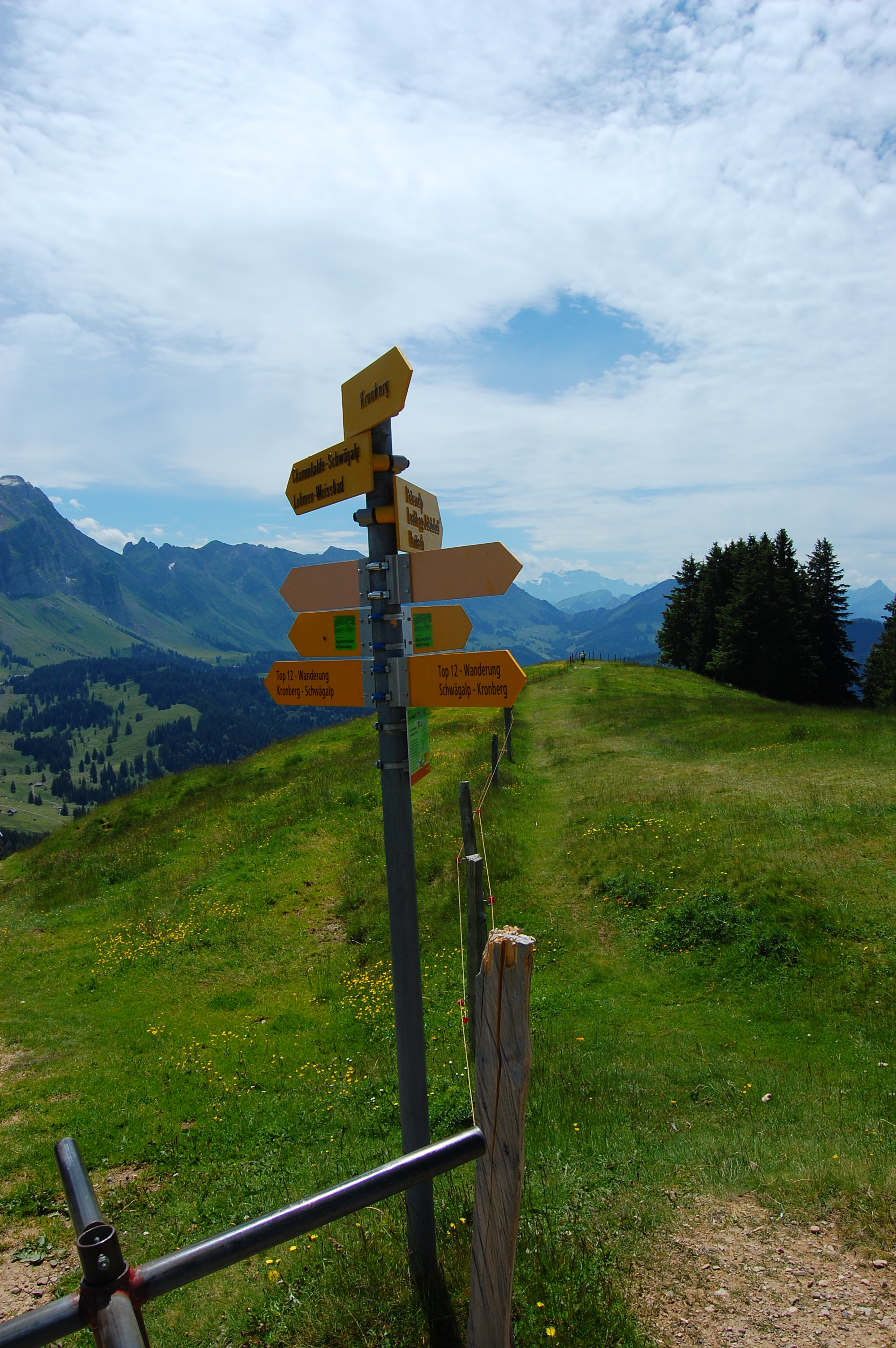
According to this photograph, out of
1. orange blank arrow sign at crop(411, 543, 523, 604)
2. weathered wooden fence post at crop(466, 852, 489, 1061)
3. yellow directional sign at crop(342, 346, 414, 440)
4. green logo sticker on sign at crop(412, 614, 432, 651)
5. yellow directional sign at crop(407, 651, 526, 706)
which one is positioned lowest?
weathered wooden fence post at crop(466, 852, 489, 1061)

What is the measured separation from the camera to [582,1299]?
424 cm

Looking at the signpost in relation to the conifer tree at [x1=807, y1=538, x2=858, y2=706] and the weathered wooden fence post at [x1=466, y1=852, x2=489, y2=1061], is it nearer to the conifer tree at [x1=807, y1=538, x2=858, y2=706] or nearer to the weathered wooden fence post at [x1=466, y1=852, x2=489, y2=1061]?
the weathered wooden fence post at [x1=466, y1=852, x2=489, y2=1061]

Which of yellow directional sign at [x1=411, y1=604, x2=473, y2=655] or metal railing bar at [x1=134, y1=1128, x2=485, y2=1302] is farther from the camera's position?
yellow directional sign at [x1=411, y1=604, x2=473, y2=655]

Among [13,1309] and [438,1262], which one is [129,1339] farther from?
[13,1309]

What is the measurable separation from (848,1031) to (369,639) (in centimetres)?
831

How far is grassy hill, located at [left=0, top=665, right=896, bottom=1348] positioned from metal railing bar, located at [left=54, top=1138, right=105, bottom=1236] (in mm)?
2272

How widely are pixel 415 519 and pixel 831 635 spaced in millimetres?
59187

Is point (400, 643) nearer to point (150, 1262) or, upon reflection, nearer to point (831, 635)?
point (150, 1262)

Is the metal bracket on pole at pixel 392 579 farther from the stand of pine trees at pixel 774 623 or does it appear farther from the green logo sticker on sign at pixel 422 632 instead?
the stand of pine trees at pixel 774 623

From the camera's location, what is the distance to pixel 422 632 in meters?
3.95

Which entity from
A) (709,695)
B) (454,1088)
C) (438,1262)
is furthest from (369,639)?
(709,695)

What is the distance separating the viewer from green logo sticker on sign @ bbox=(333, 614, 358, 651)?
421 cm

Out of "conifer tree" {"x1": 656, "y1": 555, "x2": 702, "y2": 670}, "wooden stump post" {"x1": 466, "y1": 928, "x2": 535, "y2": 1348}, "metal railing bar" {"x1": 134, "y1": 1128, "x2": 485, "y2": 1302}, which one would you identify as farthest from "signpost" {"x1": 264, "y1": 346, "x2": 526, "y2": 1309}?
"conifer tree" {"x1": 656, "y1": 555, "x2": 702, "y2": 670}

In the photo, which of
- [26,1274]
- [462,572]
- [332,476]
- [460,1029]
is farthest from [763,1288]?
[26,1274]
